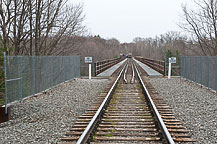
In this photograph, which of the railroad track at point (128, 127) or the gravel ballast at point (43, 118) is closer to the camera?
the railroad track at point (128, 127)

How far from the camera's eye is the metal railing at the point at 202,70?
44.2 ft

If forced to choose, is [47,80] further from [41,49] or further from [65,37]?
[65,37]

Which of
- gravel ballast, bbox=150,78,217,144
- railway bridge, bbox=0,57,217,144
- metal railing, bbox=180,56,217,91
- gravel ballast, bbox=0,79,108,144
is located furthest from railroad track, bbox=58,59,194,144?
metal railing, bbox=180,56,217,91

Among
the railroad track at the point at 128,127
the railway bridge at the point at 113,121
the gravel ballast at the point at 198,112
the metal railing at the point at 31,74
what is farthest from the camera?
the metal railing at the point at 31,74

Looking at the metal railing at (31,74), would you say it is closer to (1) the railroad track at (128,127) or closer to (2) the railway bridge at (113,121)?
(2) the railway bridge at (113,121)

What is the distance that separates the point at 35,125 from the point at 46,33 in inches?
361

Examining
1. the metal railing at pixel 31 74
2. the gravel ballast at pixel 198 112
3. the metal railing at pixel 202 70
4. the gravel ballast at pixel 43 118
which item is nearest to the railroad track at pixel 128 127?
the gravel ballast at pixel 198 112

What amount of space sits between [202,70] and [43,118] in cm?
1009

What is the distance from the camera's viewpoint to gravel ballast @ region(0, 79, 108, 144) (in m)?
5.95

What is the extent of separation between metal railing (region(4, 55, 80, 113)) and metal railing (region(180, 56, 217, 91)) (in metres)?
7.85

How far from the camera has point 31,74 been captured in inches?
459

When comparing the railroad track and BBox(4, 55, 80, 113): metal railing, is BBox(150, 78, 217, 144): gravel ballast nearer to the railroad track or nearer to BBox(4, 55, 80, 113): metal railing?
the railroad track

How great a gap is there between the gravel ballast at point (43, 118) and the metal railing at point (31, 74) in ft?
1.42

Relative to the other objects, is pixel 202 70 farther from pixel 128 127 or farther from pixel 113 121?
pixel 128 127
